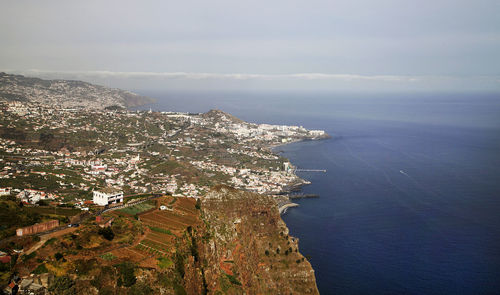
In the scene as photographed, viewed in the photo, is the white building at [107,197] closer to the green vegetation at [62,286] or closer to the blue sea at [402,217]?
the green vegetation at [62,286]

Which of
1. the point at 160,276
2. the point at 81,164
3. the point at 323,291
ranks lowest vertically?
the point at 323,291

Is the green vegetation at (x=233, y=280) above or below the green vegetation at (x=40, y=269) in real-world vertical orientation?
below

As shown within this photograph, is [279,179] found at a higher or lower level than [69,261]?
lower

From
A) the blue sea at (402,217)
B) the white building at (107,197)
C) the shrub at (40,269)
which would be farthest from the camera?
the blue sea at (402,217)

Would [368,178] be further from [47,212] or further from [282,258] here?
[47,212]

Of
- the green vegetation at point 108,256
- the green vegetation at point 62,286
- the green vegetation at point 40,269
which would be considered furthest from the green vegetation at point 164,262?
the green vegetation at point 40,269

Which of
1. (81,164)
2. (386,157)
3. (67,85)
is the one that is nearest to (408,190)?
(386,157)

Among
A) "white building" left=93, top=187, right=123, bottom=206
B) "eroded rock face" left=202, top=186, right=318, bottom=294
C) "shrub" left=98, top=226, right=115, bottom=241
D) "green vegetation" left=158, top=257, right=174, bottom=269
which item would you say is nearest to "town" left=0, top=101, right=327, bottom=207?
"white building" left=93, top=187, right=123, bottom=206
